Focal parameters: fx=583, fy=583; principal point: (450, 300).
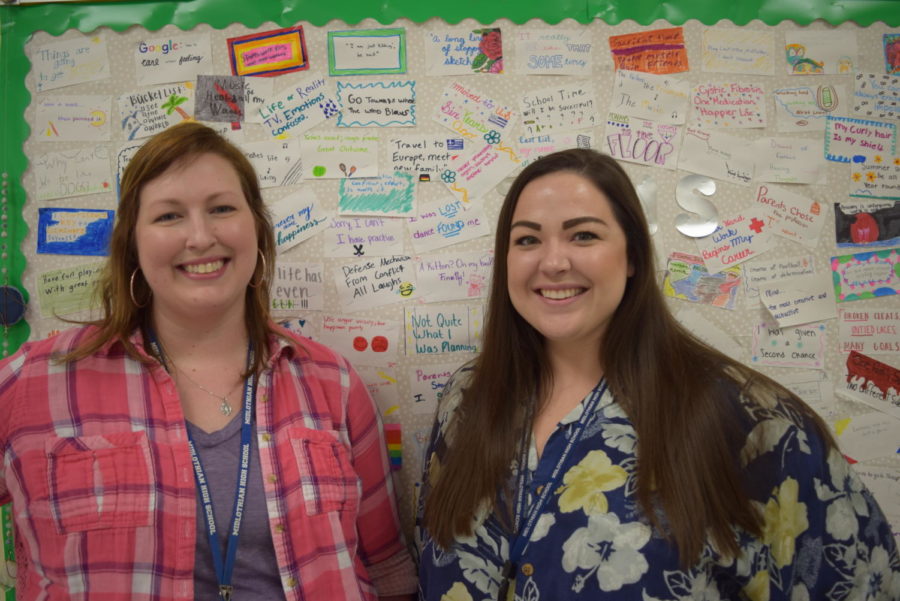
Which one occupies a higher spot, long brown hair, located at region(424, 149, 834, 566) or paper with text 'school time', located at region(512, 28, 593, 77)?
paper with text 'school time', located at region(512, 28, 593, 77)

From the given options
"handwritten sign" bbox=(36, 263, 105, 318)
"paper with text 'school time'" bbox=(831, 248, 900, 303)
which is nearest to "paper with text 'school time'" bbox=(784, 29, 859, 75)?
"paper with text 'school time'" bbox=(831, 248, 900, 303)

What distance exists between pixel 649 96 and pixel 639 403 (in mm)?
969

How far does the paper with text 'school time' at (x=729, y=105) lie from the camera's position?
167cm

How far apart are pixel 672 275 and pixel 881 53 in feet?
2.90

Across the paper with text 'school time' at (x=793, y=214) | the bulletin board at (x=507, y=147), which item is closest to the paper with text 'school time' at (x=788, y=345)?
the bulletin board at (x=507, y=147)

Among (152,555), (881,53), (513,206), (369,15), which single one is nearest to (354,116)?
(369,15)

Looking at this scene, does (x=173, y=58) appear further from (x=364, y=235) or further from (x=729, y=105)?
(x=729, y=105)

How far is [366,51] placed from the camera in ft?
5.48

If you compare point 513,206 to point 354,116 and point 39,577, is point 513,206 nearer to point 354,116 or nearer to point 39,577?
point 354,116

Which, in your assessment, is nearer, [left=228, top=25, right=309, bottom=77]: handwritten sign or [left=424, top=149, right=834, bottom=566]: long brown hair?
[left=424, top=149, right=834, bottom=566]: long brown hair

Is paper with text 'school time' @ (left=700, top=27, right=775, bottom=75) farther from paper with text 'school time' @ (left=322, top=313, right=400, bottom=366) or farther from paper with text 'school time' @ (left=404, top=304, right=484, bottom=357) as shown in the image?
paper with text 'school time' @ (left=322, top=313, right=400, bottom=366)

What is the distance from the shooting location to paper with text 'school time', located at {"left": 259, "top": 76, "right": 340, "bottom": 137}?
167cm

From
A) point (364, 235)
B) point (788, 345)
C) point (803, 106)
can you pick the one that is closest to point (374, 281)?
point (364, 235)

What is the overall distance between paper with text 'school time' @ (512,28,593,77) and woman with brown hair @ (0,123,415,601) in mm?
853
